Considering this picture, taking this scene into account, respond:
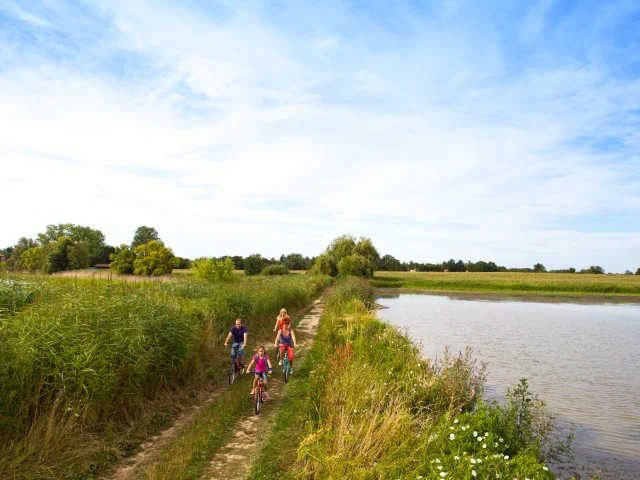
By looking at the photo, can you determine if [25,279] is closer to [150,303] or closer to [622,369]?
[150,303]

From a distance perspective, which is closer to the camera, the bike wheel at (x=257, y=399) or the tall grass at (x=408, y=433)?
the tall grass at (x=408, y=433)

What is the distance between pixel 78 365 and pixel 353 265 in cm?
6722

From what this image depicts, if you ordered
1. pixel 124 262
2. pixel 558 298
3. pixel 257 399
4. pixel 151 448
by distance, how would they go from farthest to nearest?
pixel 558 298 < pixel 124 262 < pixel 257 399 < pixel 151 448

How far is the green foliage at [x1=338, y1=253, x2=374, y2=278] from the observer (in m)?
73.3

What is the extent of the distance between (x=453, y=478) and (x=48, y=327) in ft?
22.2

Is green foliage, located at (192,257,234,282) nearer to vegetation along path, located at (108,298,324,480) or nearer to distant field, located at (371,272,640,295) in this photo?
vegetation along path, located at (108,298,324,480)

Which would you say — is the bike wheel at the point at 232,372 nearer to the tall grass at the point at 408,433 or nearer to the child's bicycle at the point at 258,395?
the child's bicycle at the point at 258,395

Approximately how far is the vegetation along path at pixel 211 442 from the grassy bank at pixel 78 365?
75cm

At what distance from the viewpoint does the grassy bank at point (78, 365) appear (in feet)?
19.8

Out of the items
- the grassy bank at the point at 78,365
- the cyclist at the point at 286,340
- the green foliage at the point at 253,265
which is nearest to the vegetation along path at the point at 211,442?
the grassy bank at the point at 78,365

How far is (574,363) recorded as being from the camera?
17.3m

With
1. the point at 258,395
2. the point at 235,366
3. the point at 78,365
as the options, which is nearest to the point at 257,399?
the point at 258,395

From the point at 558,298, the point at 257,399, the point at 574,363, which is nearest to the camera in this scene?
the point at 257,399

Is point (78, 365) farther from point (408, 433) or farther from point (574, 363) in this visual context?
point (574, 363)
